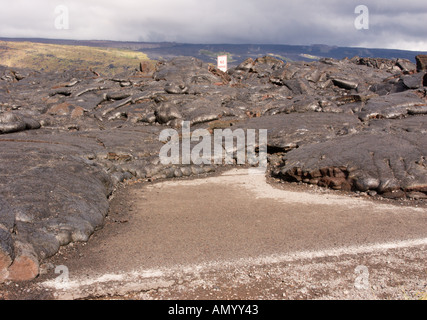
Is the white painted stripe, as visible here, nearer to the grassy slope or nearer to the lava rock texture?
the lava rock texture

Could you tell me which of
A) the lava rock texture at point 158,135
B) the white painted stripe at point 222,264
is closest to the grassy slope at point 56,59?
the lava rock texture at point 158,135

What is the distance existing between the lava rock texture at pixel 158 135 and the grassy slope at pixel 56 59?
8840 cm

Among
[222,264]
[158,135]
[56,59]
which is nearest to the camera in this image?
[222,264]

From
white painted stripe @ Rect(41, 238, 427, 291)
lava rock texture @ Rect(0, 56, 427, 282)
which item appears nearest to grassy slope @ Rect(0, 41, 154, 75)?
lava rock texture @ Rect(0, 56, 427, 282)

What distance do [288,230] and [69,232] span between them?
4298 millimetres

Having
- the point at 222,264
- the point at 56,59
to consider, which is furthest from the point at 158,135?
the point at 56,59

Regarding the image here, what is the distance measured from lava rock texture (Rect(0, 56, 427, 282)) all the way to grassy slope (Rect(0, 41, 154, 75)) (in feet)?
290

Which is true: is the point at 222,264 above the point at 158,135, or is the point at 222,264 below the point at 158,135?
below

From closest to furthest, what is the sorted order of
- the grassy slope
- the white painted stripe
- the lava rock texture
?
the white painted stripe, the lava rock texture, the grassy slope

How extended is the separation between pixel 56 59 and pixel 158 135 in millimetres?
128880

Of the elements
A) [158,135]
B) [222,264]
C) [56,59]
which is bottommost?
[222,264]

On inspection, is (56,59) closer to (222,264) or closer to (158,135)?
(158,135)

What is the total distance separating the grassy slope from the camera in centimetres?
11450

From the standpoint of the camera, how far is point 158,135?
16344 millimetres
